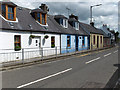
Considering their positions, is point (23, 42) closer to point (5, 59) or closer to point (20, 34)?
point (20, 34)

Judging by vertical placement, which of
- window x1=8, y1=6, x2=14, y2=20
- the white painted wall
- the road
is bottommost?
the road

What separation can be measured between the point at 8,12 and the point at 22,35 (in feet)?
9.71

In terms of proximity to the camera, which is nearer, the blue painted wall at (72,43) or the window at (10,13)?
the window at (10,13)

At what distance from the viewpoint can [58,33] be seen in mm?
20578

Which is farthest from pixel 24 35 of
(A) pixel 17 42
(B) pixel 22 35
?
(A) pixel 17 42

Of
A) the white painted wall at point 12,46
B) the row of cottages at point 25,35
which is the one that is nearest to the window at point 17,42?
the row of cottages at point 25,35

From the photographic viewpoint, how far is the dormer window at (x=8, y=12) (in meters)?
13.4

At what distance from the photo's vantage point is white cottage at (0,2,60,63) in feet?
40.3

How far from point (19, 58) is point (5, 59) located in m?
2.40

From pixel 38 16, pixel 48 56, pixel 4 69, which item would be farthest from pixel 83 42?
pixel 4 69

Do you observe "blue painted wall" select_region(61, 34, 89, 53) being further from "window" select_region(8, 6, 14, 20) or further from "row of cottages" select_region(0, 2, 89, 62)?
"window" select_region(8, 6, 14, 20)

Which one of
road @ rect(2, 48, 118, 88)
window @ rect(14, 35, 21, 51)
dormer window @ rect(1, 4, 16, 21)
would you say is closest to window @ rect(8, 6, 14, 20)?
dormer window @ rect(1, 4, 16, 21)

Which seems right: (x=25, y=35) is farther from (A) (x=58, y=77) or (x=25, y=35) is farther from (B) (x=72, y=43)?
(B) (x=72, y=43)

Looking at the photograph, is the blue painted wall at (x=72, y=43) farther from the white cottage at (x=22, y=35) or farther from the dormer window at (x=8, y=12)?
the dormer window at (x=8, y=12)
